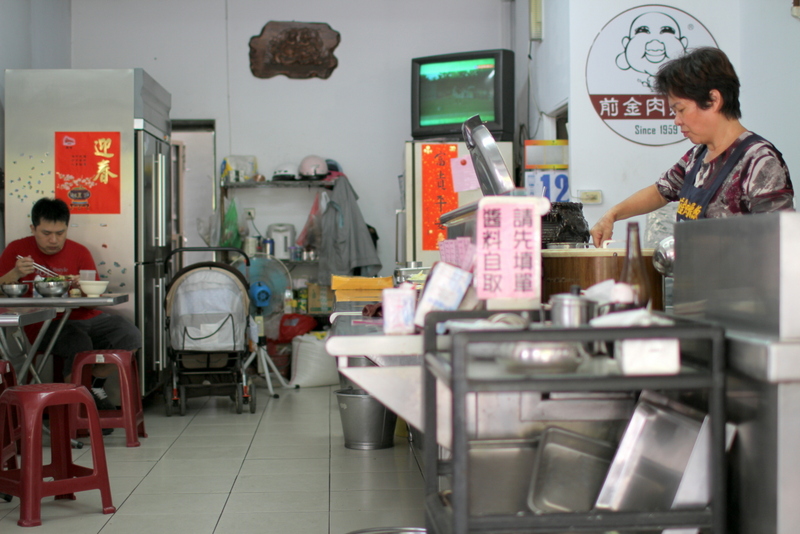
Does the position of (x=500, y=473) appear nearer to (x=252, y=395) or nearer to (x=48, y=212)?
(x=252, y=395)

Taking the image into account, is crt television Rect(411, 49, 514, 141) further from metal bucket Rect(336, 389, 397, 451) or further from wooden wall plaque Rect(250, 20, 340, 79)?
metal bucket Rect(336, 389, 397, 451)

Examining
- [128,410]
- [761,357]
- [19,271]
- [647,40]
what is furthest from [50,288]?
[647,40]

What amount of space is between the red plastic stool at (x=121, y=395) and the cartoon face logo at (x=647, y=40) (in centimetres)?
365

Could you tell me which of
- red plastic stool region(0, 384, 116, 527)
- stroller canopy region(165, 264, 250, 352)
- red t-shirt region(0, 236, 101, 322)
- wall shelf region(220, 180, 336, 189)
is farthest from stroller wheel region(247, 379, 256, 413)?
wall shelf region(220, 180, 336, 189)

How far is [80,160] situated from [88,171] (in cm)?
9

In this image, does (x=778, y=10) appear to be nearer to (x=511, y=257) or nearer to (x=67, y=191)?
(x=511, y=257)

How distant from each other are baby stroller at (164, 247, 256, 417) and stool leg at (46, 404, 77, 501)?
5.75 feet

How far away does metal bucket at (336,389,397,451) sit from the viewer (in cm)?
418

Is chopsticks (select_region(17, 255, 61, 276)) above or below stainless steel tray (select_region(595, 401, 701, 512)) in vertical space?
above

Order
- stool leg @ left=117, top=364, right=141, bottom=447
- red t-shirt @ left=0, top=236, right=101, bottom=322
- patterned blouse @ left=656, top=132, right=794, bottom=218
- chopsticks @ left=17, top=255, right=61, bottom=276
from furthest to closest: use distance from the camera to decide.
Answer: red t-shirt @ left=0, top=236, right=101, bottom=322 → chopsticks @ left=17, top=255, right=61, bottom=276 → stool leg @ left=117, top=364, right=141, bottom=447 → patterned blouse @ left=656, top=132, right=794, bottom=218

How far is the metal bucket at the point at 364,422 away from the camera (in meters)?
4.18

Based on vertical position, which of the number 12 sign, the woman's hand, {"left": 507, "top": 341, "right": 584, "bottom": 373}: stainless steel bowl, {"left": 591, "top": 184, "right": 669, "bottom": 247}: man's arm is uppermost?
the number 12 sign

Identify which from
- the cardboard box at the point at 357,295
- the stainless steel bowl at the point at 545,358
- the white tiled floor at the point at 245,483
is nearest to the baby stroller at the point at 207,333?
the white tiled floor at the point at 245,483

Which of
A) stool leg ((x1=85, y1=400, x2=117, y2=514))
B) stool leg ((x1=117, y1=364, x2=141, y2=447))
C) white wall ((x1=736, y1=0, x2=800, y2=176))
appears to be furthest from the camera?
stool leg ((x1=117, y1=364, x2=141, y2=447))
